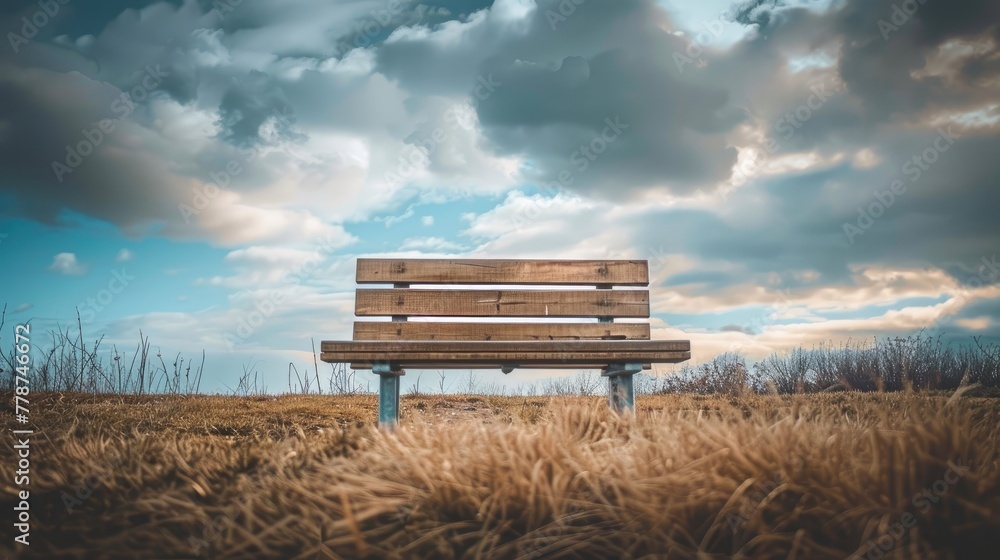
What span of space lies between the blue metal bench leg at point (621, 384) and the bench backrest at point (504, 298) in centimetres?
66

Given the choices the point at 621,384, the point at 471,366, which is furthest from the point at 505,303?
the point at 621,384

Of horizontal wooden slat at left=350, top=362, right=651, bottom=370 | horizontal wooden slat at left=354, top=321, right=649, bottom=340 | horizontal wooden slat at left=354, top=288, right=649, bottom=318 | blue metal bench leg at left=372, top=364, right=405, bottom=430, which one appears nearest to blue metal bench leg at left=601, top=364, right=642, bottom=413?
horizontal wooden slat at left=350, top=362, right=651, bottom=370

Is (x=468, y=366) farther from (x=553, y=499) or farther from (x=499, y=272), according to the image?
(x=553, y=499)

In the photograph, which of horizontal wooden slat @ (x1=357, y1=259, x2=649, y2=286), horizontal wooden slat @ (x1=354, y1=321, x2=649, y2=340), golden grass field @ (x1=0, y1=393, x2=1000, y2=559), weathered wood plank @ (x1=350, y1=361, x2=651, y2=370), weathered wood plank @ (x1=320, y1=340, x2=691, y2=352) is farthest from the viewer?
horizontal wooden slat @ (x1=357, y1=259, x2=649, y2=286)

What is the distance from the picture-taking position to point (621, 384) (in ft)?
13.4

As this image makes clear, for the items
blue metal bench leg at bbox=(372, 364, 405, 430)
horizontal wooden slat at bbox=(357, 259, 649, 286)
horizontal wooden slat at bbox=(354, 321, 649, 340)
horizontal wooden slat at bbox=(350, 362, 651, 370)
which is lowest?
blue metal bench leg at bbox=(372, 364, 405, 430)

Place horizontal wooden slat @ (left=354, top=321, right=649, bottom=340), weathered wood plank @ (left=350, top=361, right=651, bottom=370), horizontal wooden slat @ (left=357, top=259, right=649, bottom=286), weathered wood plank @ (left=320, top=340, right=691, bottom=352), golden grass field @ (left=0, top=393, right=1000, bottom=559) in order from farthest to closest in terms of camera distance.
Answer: horizontal wooden slat @ (left=357, top=259, right=649, bottom=286)
horizontal wooden slat @ (left=354, top=321, right=649, bottom=340)
weathered wood plank @ (left=350, top=361, right=651, bottom=370)
weathered wood plank @ (left=320, top=340, right=691, bottom=352)
golden grass field @ (left=0, top=393, right=1000, bottom=559)

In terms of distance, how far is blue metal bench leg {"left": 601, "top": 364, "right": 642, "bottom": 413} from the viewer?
4004mm

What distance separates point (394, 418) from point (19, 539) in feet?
7.20

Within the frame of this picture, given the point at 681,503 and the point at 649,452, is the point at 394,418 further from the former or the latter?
the point at 681,503

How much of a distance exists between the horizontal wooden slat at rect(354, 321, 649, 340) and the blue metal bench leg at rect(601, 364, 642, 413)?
2.03 ft

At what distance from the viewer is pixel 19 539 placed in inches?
76.4

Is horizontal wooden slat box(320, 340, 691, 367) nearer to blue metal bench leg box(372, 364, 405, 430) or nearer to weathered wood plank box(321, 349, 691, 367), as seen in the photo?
weathered wood plank box(321, 349, 691, 367)

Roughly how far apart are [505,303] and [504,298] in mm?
38
